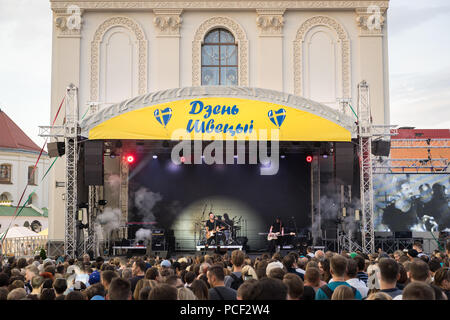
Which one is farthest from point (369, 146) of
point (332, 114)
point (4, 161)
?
point (4, 161)

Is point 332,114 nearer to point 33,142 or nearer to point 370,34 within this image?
point 370,34

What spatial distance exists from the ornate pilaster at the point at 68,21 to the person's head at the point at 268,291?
24.1 meters

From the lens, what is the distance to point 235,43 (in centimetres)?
Result: 2658

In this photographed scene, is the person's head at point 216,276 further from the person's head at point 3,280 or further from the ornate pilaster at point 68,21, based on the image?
the ornate pilaster at point 68,21

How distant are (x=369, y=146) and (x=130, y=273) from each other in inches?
484

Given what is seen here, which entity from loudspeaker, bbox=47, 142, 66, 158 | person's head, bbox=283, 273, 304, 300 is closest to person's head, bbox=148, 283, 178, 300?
person's head, bbox=283, 273, 304, 300

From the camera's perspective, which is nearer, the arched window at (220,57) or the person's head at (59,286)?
the person's head at (59,286)

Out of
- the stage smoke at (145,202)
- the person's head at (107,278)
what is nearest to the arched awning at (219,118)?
the stage smoke at (145,202)

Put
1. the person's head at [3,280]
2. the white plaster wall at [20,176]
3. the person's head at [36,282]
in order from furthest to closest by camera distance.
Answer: the white plaster wall at [20,176]
the person's head at [3,280]
the person's head at [36,282]

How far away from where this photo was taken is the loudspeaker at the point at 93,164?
726 inches

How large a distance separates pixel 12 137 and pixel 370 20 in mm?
47429

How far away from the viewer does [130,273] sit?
318 inches

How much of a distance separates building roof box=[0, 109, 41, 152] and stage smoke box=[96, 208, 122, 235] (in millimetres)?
40304

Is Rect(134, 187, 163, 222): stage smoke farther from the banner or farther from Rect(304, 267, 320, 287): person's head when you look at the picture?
Rect(304, 267, 320, 287): person's head
